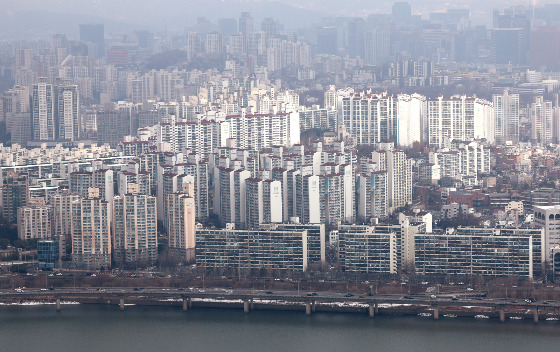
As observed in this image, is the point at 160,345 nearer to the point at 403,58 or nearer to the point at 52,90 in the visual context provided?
the point at 52,90

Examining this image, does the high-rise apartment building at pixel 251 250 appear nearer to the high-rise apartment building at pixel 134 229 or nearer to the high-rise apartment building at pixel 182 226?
the high-rise apartment building at pixel 182 226


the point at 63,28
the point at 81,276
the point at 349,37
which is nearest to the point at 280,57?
the point at 349,37

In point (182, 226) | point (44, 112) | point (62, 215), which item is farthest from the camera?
point (44, 112)

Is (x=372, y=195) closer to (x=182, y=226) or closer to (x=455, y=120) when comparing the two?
(x=182, y=226)

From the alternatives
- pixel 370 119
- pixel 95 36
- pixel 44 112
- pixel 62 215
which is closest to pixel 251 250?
pixel 62 215

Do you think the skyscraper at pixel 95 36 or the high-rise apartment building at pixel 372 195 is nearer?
the high-rise apartment building at pixel 372 195

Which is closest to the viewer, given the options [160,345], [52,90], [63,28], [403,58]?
[160,345]

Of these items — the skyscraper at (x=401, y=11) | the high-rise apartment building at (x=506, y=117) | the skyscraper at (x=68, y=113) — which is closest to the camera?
the high-rise apartment building at (x=506, y=117)

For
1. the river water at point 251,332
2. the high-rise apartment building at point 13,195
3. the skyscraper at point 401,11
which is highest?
the skyscraper at point 401,11

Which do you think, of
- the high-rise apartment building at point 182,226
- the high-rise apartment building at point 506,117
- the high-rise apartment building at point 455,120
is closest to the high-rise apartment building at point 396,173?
the high-rise apartment building at point 182,226
